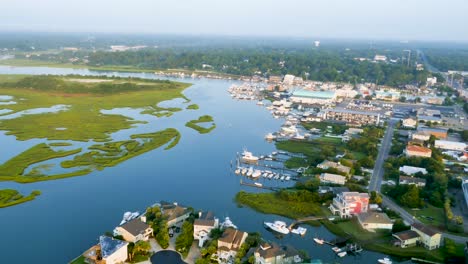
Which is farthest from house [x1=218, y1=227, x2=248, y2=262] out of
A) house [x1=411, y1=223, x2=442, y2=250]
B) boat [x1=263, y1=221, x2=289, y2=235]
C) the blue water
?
house [x1=411, y1=223, x2=442, y2=250]

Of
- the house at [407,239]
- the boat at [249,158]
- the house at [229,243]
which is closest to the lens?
the house at [229,243]

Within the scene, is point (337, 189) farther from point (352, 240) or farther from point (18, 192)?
point (18, 192)

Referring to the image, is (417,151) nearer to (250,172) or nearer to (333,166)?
(333,166)

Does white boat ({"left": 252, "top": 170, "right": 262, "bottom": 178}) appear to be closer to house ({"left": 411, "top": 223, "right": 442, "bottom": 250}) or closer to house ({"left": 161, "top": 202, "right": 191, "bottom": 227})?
house ({"left": 161, "top": 202, "right": 191, "bottom": 227})

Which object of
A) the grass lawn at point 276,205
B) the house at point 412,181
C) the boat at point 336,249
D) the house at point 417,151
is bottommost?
the boat at point 336,249

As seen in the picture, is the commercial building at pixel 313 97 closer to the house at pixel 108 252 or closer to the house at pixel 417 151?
the house at pixel 417 151

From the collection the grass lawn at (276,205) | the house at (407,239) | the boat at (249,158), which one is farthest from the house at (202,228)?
the boat at (249,158)

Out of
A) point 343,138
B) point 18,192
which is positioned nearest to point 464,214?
point 343,138

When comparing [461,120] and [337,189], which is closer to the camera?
[337,189]

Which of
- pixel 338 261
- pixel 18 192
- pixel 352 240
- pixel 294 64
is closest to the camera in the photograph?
pixel 338 261
